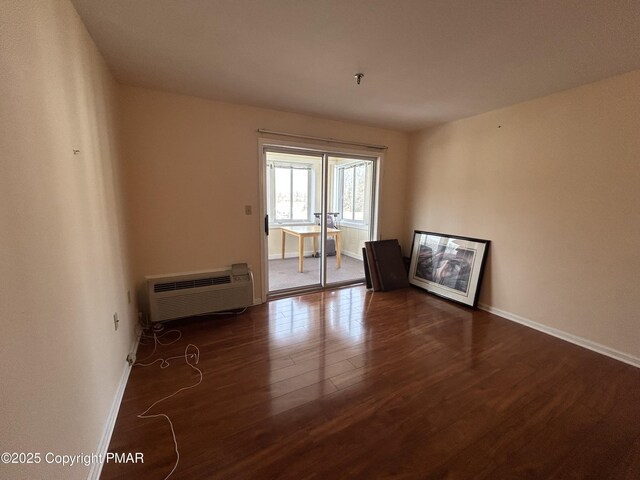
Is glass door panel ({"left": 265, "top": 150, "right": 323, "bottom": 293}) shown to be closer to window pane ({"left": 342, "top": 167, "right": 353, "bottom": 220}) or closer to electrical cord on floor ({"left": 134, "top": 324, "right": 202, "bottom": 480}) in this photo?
window pane ({"left": 342, "top": 167, "right": 353, "bottom": 220})

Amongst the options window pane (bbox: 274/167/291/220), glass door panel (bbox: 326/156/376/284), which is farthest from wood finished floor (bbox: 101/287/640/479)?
window pane (bbox: 274/167/291/220)

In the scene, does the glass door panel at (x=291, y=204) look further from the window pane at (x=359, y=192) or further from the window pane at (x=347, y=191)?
the window pane at (x=359, y=192)

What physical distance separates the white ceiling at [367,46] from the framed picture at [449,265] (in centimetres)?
170

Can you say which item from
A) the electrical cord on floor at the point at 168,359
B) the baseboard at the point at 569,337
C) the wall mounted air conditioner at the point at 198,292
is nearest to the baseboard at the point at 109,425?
the electrical cord on floor at the point at 168,359

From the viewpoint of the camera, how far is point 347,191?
4.64 metres

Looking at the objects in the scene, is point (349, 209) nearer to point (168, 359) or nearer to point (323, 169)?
point (323, 169)

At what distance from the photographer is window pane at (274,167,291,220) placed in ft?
17.9

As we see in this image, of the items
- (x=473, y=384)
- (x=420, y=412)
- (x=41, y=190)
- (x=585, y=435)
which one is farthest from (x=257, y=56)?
(x=585, y=435)

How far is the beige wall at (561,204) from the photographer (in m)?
2.22

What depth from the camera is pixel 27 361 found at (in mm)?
851

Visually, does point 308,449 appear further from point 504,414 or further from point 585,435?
point 585,435

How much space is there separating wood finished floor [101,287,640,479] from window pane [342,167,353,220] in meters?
2.47

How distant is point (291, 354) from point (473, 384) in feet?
4.65
